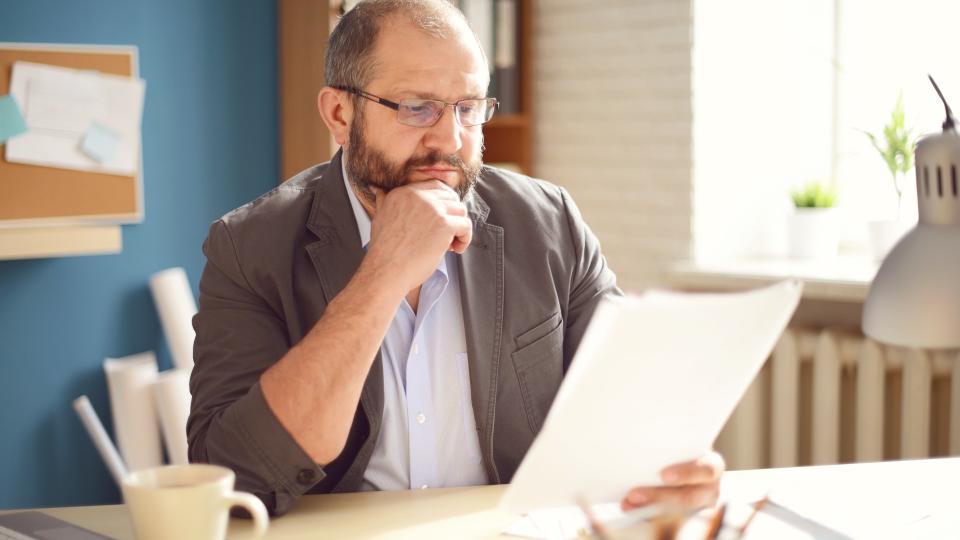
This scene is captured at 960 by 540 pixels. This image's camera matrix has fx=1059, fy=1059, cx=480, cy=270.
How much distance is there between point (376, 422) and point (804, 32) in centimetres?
201

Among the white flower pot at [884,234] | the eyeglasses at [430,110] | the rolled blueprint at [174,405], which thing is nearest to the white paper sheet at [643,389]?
the eyeglasses at [430,110]

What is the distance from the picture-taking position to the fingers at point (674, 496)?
1186 mm

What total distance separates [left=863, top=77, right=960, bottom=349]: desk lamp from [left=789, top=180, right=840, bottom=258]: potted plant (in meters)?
1.52

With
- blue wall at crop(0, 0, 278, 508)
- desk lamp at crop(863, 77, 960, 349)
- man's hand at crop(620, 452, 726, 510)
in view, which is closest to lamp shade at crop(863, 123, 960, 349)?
desk lamp at crop(863, 77, 960, 349)

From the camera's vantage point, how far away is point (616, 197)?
3078 mm

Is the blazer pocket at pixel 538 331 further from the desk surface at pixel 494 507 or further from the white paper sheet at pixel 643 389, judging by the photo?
the white paper sheet at pixel 643 389

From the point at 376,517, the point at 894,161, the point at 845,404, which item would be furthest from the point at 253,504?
the point at 894,161

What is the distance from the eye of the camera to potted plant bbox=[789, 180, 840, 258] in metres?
2.82

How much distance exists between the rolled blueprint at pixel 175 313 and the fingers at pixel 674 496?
5.92 ft

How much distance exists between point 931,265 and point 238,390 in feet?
2.98

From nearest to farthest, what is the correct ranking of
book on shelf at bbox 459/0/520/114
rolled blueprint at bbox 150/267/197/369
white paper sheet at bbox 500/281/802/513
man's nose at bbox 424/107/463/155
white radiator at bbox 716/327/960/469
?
white paper sheet at bbox 500/281/802/513 → man's nose at bbox 424/107/463/155 → white radiator at bbox 716/327/960/469 → rolled blueprint at bbox 150/267/197/369 → book on shelf at bbox 459/0/520/114

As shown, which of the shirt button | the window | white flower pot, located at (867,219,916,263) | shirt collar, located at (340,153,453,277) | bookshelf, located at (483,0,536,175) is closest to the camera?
the shirt button

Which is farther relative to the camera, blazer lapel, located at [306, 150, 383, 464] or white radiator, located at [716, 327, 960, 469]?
white radiator, located at [716, 327, 960, 469]

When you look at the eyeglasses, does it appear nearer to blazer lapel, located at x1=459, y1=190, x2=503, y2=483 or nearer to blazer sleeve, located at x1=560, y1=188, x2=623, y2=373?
blazer lapel, located at x1=459, y1=190, x2=503, y2=483
